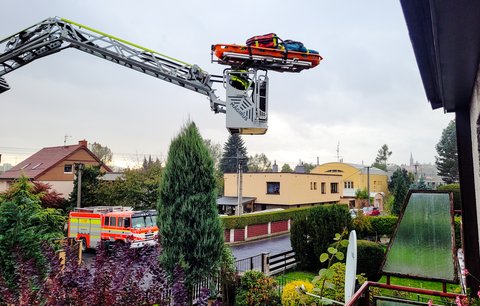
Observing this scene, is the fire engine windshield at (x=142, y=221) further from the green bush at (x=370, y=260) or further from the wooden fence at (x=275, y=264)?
the green bush at (x=370, y=260)

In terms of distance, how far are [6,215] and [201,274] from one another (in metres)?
3.90

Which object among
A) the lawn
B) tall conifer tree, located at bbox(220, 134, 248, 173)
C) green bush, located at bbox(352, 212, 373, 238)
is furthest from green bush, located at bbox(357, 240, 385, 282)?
tall conifer tree, located at bbox(220, 134, 248, 173)

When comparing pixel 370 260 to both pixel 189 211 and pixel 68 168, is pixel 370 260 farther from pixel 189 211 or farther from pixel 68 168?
pixel 68 168

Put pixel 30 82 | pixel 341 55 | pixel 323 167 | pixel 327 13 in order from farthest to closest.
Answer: pixel 323 167, pixel 30 82, pixel 341 55, pixel 327 13

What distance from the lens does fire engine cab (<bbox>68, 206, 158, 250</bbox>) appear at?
630 inches

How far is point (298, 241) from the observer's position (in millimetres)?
13328

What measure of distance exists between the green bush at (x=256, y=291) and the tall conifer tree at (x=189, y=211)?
119 cm

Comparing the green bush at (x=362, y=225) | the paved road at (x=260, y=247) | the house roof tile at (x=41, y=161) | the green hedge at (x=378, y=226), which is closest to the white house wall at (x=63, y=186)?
the house roof tile at (x=41, y=161)

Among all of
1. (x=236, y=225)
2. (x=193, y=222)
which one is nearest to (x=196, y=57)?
(x=193, y=222)

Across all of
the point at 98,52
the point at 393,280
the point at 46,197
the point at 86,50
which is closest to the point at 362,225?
the point at 393,280

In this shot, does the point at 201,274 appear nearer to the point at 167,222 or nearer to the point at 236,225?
the point at 167,222

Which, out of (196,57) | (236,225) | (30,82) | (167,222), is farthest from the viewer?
(236,225)

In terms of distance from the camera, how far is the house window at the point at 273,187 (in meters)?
31.9

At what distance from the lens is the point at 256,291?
25.0 ft
